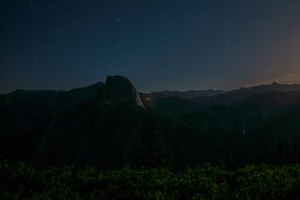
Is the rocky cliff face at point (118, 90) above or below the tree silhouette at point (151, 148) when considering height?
above

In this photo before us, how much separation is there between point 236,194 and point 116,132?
74307mm

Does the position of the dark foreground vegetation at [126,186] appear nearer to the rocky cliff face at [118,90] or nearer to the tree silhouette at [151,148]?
the tree silhouette at [151,148]

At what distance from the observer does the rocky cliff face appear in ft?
422

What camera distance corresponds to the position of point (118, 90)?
131875 mm

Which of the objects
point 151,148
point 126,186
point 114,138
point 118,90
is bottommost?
point 114,138

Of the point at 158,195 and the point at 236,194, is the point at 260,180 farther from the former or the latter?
the point at 158,195

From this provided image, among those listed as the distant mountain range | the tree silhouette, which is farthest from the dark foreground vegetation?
the distant mountain range

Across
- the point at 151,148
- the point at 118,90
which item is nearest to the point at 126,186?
the point at 151,148

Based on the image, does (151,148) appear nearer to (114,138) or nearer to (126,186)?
(126,186)

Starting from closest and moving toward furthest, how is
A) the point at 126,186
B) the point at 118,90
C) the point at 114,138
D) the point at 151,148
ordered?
the point at 126,186
the point at 151,148
the point at 114,138
the point at 118,90

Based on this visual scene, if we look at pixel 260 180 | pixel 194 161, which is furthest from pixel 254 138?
pixel 260 180

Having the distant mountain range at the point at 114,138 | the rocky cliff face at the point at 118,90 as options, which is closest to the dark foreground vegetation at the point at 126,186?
the distant mountain range at the point at 114,138

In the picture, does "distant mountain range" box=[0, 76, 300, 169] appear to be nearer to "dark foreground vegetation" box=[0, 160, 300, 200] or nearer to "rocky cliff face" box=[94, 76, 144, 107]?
"rocky cliff face" box=[94, 76, 144, 107]

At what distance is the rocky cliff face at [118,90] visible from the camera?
12850cm
